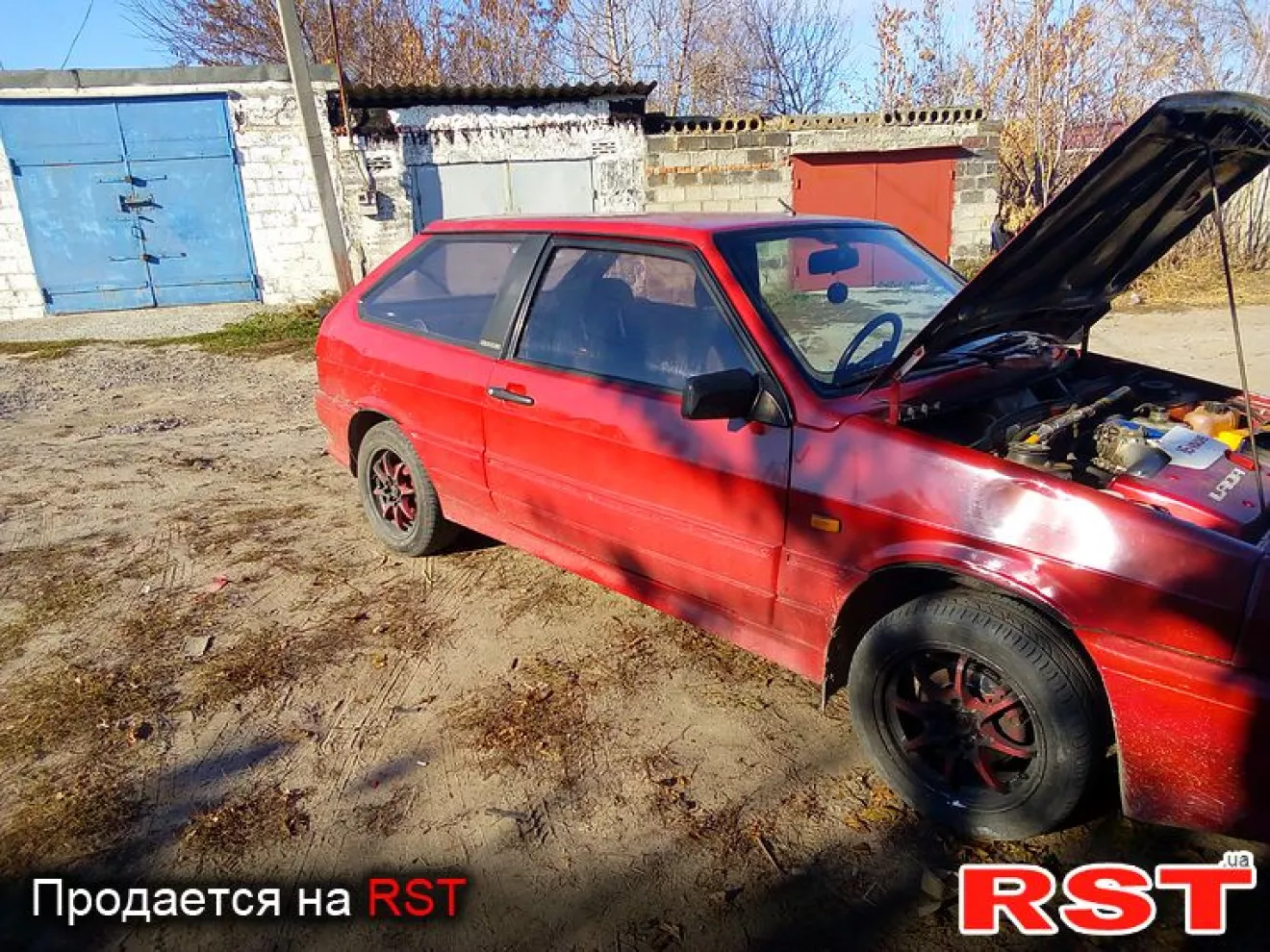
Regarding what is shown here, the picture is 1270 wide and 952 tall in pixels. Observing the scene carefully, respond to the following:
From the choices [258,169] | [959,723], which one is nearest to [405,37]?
[258,169]

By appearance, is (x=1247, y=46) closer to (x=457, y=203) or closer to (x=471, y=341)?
(x=457, y=203)

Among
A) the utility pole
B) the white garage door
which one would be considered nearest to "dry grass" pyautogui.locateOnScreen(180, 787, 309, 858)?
the white garage door

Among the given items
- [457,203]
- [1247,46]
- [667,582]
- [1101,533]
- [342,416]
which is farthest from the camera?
[1247,46]

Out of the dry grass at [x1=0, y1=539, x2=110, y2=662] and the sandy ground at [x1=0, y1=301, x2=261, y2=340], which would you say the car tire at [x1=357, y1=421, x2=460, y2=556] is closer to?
the dry grass at [x1=0, y1=539, x2=110, y2=662]

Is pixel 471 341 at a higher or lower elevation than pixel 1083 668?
higher

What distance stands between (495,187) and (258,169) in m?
3.15

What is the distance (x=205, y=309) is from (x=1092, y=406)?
11.7 meters

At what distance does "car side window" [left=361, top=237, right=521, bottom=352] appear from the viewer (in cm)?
364

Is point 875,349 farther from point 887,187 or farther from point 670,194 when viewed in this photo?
point 887,187

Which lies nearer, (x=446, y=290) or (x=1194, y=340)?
(x=446, y=290)

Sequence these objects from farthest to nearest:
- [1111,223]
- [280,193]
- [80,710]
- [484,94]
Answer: [280,193], [484,94], [80,710], [1111,223]

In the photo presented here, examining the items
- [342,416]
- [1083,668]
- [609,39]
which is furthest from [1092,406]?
[609,39]

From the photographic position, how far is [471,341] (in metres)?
3.62

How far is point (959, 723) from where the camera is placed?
2.42 meters
